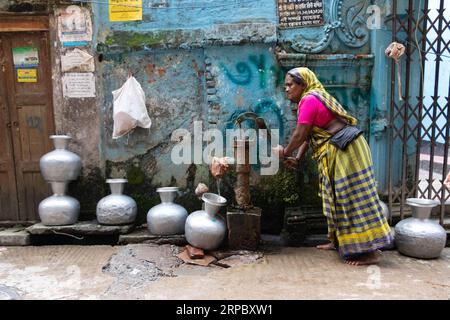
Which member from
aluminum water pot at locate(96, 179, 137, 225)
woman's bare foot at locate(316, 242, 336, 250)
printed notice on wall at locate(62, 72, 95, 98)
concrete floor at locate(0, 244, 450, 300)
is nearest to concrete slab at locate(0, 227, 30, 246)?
concrete floor at locate(0, 244, 450, 300)

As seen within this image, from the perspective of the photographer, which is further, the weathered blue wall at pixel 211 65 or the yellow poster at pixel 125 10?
the yellow poster at pixel 125 10

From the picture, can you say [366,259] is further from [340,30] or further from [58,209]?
[58,209]

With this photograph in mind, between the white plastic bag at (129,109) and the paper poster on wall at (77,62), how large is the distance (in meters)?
0.45

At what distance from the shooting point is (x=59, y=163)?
444 centimetres

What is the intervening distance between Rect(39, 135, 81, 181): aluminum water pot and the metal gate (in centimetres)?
353

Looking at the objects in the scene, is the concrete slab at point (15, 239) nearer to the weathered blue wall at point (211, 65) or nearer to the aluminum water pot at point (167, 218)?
the weathered blue wall at point (211, 65)

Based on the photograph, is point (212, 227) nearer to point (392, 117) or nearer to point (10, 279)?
point (10, 279)

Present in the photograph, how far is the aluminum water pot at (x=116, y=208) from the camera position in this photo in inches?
173

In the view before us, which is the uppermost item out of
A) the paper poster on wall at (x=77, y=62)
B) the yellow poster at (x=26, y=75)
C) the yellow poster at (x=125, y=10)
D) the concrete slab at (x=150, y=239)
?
the yellow poster at (x=125, y=10)

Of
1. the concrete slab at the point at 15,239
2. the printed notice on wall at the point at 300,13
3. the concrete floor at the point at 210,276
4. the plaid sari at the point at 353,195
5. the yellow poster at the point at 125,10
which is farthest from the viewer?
the yellow poster at the point at 125,10

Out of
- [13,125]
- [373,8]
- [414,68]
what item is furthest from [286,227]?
[13,125]

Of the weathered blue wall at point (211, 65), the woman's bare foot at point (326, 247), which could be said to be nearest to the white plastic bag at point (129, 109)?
the weathered blue wall at point (211, 65)

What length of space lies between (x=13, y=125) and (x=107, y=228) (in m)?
1.78

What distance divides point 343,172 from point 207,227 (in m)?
1.39
